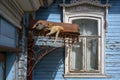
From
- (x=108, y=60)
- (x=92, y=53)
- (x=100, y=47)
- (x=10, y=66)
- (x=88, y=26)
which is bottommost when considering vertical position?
(x=10, y=66)

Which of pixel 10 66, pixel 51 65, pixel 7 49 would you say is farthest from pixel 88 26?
pixel 7 49

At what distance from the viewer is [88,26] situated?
24.7ft

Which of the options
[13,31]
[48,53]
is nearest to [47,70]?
[48,53]

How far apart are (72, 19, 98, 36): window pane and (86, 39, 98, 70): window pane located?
180 mm

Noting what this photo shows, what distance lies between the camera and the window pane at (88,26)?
7480 mm

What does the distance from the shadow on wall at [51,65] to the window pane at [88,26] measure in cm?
67

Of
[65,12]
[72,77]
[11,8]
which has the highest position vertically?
[65,12]

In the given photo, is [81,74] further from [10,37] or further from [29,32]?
[10,37]

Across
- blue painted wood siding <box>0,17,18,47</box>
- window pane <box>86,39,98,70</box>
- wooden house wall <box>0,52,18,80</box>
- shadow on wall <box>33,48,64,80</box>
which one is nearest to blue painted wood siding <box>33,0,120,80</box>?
shadow on wall <box>33,48,64,80</box>

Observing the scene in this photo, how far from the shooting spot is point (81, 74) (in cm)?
736

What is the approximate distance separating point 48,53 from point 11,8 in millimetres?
2681

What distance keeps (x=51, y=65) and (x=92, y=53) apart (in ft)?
3.13

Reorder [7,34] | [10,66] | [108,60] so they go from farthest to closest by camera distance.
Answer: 1. [108,60]
2. [10,66]
3. [7,34]

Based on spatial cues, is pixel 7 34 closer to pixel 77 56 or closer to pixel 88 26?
pixel 77 56
